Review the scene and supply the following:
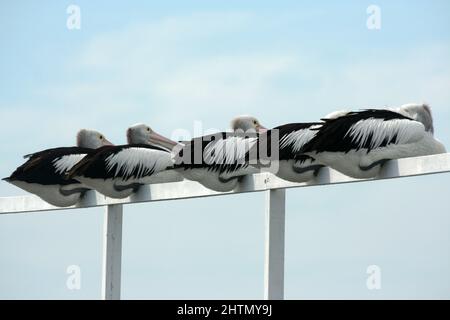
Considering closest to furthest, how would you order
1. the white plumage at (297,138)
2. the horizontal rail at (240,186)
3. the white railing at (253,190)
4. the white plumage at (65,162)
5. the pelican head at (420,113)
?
1. the horizontal rail at (240,186)
2. the white railing at (253,190)
3. the white plumage at (297,138)
4. the pelican head at (420,113)
5. the white plumage at (65,162)

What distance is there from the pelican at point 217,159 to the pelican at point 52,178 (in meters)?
1.71

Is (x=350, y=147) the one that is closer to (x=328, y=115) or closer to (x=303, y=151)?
(x=303, y=151)

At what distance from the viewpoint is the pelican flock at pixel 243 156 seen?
13016 millimetres

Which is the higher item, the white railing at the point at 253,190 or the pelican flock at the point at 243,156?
the pelican flock at the point at 243,156

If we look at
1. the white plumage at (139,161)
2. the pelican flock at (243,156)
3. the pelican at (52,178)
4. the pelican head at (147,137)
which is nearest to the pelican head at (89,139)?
the pelican head at (147,137)

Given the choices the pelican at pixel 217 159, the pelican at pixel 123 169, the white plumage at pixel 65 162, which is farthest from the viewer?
the white plumage at pixel 65 162

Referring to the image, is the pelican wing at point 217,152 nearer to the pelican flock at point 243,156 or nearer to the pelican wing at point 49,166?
the pelican flock at point 243,156

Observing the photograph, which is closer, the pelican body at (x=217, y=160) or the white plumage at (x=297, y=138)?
the white plumage at (x=297, y=138)

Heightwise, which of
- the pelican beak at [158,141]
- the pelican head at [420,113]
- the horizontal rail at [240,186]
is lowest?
the horizontal rail at [240,186]

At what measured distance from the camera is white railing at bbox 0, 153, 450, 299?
12508 millimetres

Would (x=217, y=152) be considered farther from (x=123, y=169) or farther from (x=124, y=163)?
(x=124, y=163)

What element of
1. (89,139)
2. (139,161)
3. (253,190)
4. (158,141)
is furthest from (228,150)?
(89,139)

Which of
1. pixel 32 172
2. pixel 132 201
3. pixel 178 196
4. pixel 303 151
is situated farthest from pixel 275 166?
pixel 32 172
